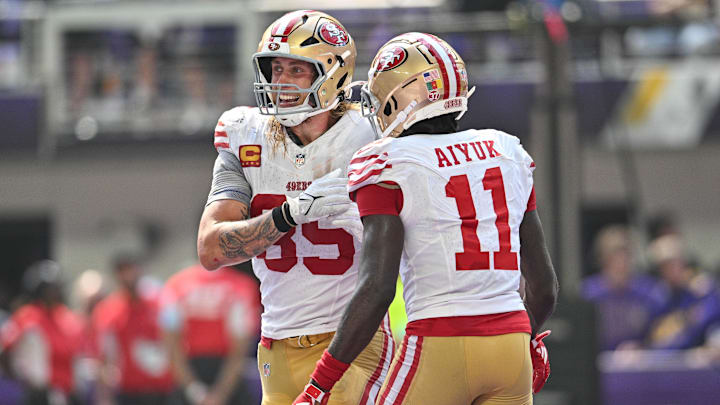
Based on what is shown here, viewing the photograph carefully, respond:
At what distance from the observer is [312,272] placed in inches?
149

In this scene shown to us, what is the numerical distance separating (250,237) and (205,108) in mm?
7913

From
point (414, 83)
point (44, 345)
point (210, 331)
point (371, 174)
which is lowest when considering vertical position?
point (44, 345)

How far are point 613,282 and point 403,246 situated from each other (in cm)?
546

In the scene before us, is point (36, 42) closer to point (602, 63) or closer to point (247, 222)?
point (602, 63)

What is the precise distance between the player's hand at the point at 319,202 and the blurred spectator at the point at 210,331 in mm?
3987

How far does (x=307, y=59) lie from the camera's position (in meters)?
3.77

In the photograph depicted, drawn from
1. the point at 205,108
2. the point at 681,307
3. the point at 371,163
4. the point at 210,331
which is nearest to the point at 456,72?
the point at 371,163

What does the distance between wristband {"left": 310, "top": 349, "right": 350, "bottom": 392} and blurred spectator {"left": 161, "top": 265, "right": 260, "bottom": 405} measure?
4.33 m

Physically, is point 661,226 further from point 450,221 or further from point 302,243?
point 450,221

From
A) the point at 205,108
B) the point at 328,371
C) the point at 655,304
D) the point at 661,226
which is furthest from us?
the point at 205,108

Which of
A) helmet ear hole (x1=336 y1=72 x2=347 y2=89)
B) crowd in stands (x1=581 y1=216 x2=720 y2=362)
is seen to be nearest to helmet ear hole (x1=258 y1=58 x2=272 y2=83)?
helmet ear hole (x1=336 y1=72 x2=347 y2=89)

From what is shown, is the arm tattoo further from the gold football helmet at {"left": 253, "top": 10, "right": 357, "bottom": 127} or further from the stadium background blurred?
the stadium background blurred

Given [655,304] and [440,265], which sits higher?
[440,265]

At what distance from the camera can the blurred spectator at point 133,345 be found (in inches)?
322
